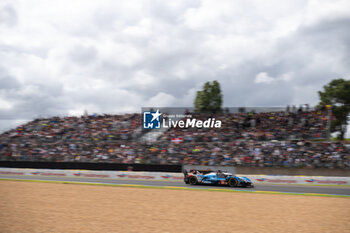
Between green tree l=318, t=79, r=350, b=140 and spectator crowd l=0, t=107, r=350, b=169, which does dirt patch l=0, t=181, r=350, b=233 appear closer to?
spectator crowd l=0, t=107, r=350, b=169

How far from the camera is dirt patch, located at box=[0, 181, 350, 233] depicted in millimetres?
7230

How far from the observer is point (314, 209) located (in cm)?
965

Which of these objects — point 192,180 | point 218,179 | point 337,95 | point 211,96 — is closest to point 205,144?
point 192,180

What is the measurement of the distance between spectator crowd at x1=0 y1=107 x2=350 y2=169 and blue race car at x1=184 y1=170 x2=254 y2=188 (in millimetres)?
5138

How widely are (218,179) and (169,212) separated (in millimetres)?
6500

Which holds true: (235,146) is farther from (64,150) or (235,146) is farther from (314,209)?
(64,150)

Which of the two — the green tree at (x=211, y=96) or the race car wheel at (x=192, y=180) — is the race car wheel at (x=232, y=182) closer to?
the race car wheel at (x=192, y=180)

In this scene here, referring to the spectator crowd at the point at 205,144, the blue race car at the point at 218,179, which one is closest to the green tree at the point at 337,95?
the spectator crowd at the point at 205,144

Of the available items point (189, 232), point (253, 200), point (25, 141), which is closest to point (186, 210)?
point (189, 232)

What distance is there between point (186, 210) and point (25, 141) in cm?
2124

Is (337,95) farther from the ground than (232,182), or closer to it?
farther from the ground

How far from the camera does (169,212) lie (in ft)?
29.5

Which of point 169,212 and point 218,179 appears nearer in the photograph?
point 169,212

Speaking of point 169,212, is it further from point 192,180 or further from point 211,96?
point 211,96
